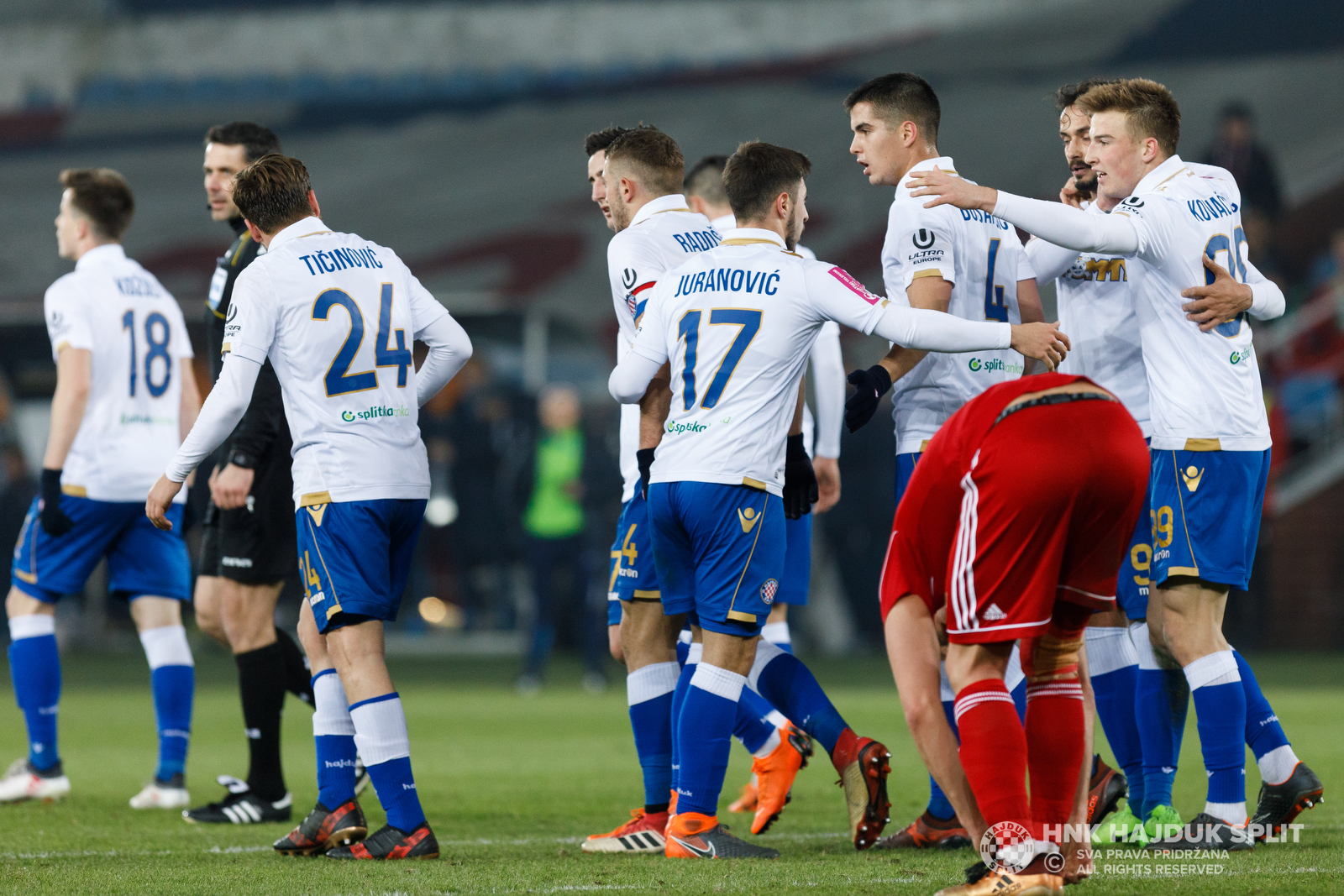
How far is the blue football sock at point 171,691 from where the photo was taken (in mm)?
6492

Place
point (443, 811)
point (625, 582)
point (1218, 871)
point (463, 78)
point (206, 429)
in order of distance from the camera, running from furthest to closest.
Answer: point (463, 78)
point (443, 811)
point (625, 582)
point (206, 429)
point (1218, 871)

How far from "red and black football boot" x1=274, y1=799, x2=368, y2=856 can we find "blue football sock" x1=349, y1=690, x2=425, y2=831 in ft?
0.55

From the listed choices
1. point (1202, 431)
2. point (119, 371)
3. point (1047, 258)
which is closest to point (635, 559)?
point (1047, 258)

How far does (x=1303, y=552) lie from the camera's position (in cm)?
1541

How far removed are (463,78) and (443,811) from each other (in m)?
19.8

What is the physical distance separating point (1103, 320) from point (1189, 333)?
19.2 inches

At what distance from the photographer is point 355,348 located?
5.02 m

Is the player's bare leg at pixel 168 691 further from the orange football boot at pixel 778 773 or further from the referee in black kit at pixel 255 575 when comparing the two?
the orange football boot at pixel 778 773

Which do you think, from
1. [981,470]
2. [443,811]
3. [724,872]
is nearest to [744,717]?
[724,872]

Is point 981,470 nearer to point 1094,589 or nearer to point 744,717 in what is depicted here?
point 1094,589

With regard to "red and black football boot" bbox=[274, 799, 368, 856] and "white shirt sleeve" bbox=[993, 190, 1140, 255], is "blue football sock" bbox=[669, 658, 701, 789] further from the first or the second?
"white shirt sleeve" bbox=[993, 190, 1140, 255]

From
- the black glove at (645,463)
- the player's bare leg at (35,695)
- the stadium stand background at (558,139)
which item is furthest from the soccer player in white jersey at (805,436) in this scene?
the stadium stand background at (558,139)

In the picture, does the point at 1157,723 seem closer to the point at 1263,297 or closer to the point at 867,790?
the point at 867,790

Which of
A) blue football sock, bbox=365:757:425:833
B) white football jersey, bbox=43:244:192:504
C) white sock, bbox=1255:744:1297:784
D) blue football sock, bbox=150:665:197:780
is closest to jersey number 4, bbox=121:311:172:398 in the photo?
white football jersey, bbox=43:244:192:504
